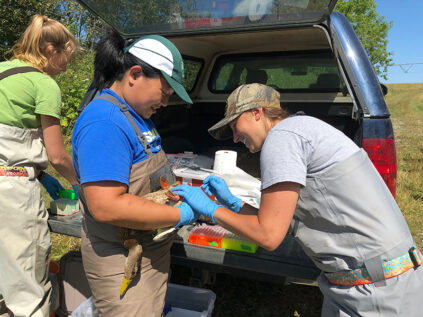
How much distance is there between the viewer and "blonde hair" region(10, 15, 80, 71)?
1.95 m

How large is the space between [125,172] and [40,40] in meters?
1.21

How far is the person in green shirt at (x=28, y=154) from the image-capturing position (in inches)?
73.8

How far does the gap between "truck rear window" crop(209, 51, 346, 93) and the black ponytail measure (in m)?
2.43

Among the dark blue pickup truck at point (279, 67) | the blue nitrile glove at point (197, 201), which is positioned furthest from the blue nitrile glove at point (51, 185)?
the blue nitrile glove at point (197, 201)

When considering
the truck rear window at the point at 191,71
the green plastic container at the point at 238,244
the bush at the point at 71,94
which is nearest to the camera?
the green plastic container at the point at 238,244

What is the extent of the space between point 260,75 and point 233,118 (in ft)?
8.01

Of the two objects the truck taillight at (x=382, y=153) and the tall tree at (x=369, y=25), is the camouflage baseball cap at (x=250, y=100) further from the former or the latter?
the tall tree at (x=369, y=25)

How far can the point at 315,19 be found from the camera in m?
2.02

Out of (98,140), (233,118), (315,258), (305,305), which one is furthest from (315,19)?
(305,305)

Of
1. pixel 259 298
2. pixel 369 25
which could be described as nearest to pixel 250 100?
pixel 259 298

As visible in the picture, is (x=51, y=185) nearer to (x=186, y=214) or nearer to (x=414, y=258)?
(x=186, y=214)

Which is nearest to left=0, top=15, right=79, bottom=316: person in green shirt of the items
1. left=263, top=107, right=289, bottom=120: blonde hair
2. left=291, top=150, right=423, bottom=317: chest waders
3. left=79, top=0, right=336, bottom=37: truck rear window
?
left=79, top=0, right=336, bottom=37: truck rear window

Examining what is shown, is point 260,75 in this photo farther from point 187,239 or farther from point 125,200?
point 125,200

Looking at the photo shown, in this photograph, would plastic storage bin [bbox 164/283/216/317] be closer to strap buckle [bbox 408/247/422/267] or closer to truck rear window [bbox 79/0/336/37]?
strap buckle [bbox 408/247/422/267]
